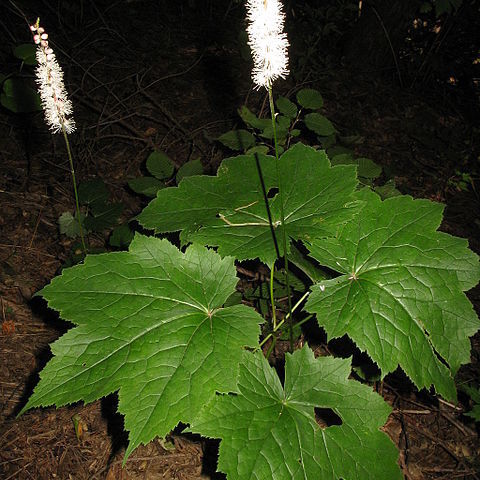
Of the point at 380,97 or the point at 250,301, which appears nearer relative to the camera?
the point at 250,301

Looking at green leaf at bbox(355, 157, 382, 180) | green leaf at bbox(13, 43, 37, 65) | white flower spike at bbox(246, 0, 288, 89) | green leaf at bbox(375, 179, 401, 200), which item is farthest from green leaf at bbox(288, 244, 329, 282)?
green leaf at bbox(13, 43, 37, 65)

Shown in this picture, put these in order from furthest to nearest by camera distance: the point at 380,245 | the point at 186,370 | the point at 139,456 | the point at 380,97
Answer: the point at 380,97 → the point at 139,456 → the point at 380,245 → the point at 186,370

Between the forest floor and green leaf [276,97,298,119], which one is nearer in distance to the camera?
the forest floor

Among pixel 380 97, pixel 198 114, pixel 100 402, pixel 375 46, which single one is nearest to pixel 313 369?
pixel 100 402

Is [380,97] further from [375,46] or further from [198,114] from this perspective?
[198,114]

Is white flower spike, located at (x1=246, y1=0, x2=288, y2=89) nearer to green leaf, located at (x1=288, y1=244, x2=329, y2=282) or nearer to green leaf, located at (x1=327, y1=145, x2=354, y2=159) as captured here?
green leaf, located at (x1=288, y1=244, x2=329, y2=282)

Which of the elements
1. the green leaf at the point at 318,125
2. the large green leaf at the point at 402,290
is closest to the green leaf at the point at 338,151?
the green leaf at the point at 318,125

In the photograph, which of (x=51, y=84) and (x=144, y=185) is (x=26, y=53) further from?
(x=51, y=84)

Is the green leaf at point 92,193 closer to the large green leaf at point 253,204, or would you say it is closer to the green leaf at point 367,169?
the large green leaf at point 253,204
